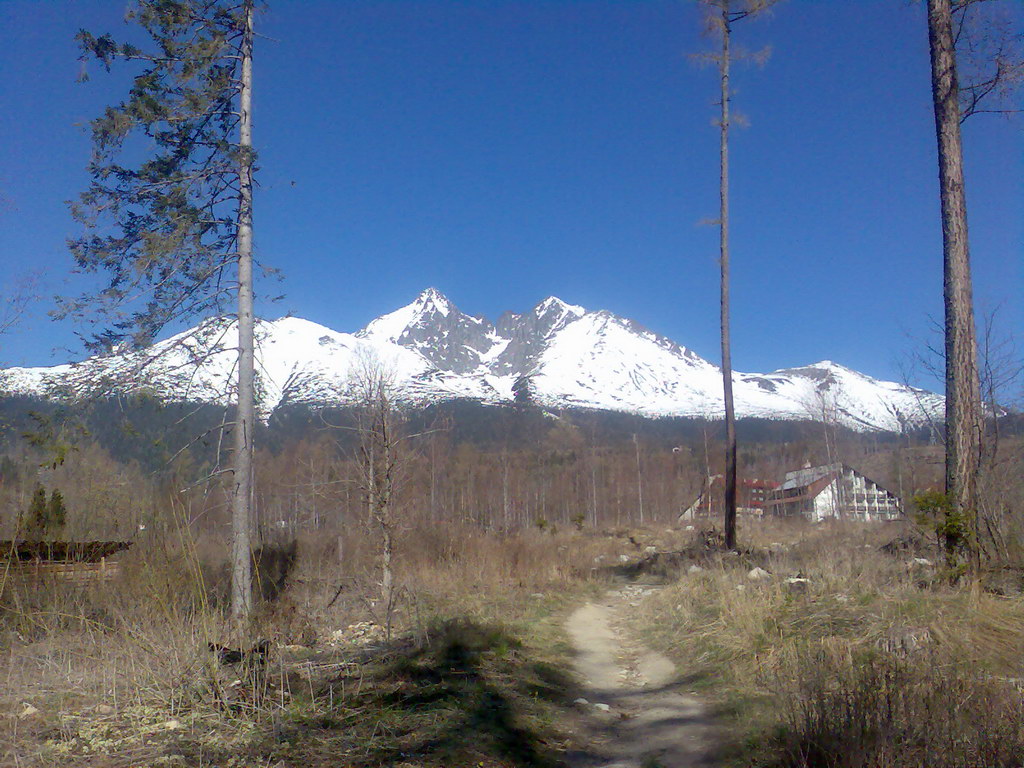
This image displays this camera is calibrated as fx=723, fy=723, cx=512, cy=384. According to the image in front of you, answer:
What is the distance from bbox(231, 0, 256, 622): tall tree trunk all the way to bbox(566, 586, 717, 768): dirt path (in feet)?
16.6

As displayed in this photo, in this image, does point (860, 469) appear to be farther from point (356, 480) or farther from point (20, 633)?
point (20, 633)

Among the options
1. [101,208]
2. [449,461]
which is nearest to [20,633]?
[101,208]

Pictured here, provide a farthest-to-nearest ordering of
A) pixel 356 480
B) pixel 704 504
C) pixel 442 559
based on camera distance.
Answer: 1. pixel 704 504
2. pixel 442 559
3. pixel 356 480

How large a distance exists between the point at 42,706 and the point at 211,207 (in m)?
8.49

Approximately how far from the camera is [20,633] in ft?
24.8

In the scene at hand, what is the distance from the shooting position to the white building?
146ft

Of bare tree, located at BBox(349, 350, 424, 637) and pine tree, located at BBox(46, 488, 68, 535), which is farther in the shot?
bare tree, located at BBox(349, 350, 424, 637)

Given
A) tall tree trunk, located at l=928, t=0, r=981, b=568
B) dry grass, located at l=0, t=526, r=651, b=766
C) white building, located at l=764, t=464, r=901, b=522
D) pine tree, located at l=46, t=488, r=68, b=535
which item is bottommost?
white building, located at l=764, t=464, r=901, b=522

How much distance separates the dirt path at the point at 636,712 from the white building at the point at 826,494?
115ft

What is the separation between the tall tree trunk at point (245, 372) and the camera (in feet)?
35.3

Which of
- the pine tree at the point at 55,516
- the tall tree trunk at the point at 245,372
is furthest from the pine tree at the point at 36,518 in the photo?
the tall tree trunk at the point at 245,372

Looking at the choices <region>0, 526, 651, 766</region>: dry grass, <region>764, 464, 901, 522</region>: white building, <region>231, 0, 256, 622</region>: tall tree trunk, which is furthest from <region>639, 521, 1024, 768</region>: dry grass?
<region>764, 464, 901, 522</region>: white building

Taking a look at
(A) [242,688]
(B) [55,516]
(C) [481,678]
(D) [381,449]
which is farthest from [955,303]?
(B) [55,516]

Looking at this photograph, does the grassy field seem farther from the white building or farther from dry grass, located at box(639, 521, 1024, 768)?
the white building
